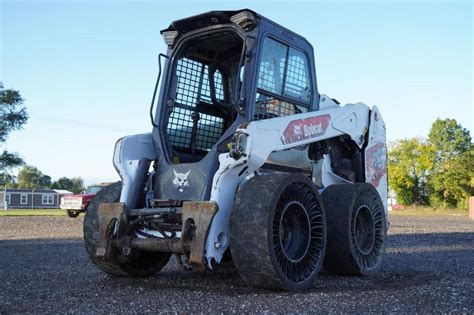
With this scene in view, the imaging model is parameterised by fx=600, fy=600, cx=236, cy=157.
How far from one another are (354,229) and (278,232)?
69.9 inches

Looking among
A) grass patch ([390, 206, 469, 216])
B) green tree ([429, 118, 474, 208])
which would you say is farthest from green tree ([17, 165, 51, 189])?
grass patch ([390, 206, 469, 216])

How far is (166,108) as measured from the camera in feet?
24.9

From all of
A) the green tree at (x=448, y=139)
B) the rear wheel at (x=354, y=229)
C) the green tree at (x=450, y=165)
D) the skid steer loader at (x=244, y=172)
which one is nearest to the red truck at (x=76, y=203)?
the skid steer loader at (x=244, y=172)

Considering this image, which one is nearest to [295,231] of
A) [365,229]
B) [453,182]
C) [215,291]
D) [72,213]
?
[215,291]

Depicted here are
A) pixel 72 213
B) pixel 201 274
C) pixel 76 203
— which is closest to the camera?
pixel 201 274

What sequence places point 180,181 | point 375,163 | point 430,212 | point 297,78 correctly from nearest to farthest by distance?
1. point 180,181
2. point 297,78
3. point 375,163
4. point 430,212

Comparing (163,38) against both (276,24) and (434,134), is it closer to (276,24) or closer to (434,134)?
(276,24)

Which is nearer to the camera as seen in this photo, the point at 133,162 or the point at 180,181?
the point at 180,181

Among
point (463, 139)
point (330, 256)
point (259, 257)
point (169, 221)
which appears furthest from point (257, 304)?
point (463, 139)

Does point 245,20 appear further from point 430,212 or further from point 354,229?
point 430,212

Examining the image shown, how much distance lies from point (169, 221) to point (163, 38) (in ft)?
8.19

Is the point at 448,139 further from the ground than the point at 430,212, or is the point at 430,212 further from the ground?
the point at 448,139

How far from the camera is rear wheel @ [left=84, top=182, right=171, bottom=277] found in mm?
7113

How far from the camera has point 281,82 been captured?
7.37 m
